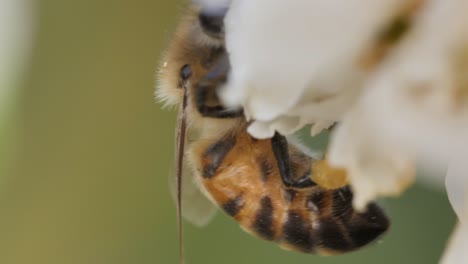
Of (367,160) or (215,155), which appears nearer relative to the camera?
(367,160)

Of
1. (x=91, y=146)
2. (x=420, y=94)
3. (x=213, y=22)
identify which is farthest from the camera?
(x=91, y=146)

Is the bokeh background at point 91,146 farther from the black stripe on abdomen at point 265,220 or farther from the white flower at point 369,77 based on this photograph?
the white flower at point 369,77

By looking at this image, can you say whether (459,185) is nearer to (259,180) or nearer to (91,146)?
(259,180)

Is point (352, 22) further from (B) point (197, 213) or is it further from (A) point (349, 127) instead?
(B) point (197, 213)

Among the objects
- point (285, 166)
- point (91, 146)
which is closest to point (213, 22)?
point (285, 166)

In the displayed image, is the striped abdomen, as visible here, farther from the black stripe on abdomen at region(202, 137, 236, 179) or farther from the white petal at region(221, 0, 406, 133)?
the white petal at region(221, 0, 406, 133)

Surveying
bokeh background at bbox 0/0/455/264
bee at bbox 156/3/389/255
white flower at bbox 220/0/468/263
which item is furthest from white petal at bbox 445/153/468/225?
bokeh background at bbox 0/0/455/264
